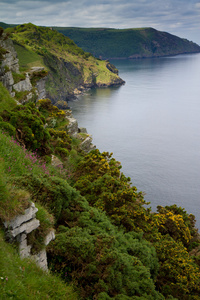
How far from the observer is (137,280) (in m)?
14.8

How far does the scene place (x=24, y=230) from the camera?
11.6m

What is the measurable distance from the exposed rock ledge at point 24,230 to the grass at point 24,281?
0.42 m

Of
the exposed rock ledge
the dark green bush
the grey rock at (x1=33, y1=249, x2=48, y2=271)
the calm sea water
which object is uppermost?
the dark green bush

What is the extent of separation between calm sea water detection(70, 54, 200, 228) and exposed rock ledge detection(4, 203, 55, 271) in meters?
49.9

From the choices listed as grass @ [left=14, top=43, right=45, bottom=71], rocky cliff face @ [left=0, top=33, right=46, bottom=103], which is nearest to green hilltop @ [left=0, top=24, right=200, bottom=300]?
rocky cliff face @ [left=0, top=33, right=46, bottom=103]

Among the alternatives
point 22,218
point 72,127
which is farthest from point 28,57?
point 22,218

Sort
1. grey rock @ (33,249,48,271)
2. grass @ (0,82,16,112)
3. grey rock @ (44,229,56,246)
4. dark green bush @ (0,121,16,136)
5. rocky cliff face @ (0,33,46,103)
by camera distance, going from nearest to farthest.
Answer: grey rock @ (33,249,48,271) < grey rock @ (44,229,56,246) < dark green bush @ (0,121,16,136) < grass @ (0,82,16,112) < rocky cliff face @ (0,33,46,103)

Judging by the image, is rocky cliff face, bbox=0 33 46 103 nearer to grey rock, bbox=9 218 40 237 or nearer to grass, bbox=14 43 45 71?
grey rock, bbox=9 218 40 237

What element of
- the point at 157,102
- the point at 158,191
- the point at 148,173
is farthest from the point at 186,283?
the point at 157,102

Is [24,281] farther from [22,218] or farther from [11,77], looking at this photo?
[11,77]

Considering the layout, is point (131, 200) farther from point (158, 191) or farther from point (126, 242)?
Result: point (158, 191)

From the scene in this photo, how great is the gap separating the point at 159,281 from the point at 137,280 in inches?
231

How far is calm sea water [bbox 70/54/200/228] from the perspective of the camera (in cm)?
6731

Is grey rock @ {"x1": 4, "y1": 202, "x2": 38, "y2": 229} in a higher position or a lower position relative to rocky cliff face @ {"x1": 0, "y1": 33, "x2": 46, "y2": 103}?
lower
